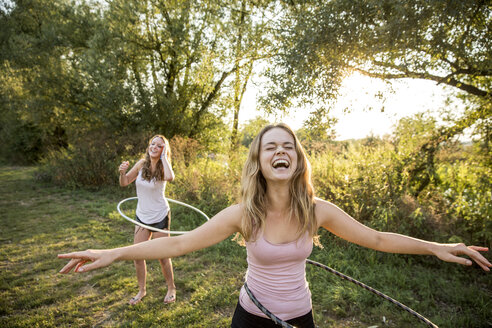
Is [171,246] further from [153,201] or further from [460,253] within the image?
[153,201]

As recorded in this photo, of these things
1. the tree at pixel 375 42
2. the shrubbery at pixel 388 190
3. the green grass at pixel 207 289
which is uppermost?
the tree at pixel 375 42

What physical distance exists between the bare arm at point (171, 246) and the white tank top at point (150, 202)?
224cm

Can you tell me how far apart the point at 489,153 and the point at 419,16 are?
3.81m

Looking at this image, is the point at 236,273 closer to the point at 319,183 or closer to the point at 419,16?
the point at 319,183

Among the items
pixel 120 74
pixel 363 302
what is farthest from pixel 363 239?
pixel 120 74

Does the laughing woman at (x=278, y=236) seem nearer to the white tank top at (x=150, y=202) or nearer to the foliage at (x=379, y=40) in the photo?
the white tank top at (x=150, y=202)

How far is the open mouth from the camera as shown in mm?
1969

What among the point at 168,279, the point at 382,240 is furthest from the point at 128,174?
the point at 382,240

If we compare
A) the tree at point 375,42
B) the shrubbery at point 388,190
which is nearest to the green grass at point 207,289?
the shrubbery at point 388,190

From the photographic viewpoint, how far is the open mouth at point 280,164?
197 centimetres

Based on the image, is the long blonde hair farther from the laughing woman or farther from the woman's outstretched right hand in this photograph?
the woman's outstretched right hand

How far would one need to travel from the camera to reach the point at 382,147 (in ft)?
22.4

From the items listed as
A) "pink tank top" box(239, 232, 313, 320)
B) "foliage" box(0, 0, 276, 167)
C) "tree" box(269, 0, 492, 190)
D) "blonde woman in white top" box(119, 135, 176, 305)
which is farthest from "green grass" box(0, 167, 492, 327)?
"foliage" box(0, 0, 276, 167)

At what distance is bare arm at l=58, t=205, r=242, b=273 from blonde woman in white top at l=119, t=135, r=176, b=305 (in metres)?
2.26
